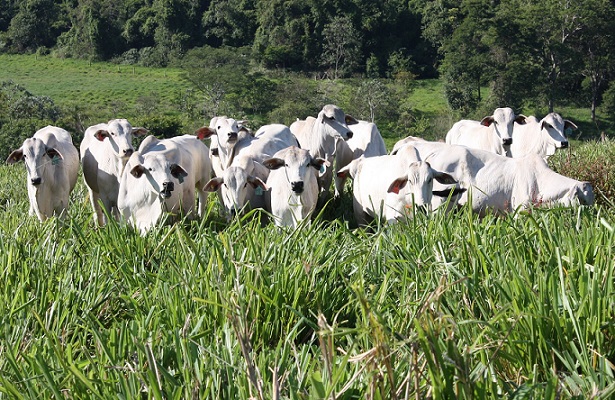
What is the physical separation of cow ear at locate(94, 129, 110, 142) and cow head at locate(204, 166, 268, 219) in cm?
179

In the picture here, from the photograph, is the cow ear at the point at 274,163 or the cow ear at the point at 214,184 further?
the cow ear at the point at 214,184

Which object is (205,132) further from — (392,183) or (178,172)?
(392,183)

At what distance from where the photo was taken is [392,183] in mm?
6887

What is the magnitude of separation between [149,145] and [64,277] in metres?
4.58

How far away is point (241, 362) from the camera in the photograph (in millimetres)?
2881

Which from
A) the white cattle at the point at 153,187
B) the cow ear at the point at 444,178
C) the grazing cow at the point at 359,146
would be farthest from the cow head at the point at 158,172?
the grazing cow at the point at 359,146

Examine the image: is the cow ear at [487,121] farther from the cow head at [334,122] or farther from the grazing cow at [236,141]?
the grazing cow at [236,141]

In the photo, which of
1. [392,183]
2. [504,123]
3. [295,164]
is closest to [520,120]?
[504,123]

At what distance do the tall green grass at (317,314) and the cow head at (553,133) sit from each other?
6179 millimetres

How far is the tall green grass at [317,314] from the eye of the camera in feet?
8.16

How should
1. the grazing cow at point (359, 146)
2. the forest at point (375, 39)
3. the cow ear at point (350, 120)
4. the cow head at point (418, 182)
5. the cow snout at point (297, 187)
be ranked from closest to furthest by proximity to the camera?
1. the cow head at point (418, 182)
2. the cow snout at point (297, 187)
3. the grazing cow at point (359, 146)
4. the cow ear at point (350, 120)
5. the forest at point (375, 39)

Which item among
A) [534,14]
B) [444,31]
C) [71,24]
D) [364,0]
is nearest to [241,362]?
[534,14]

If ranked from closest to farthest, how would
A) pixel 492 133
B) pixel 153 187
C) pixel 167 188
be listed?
pixel 167 188 < pixel 153 187 < pixel 492 133

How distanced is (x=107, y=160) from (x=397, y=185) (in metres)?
3.74
